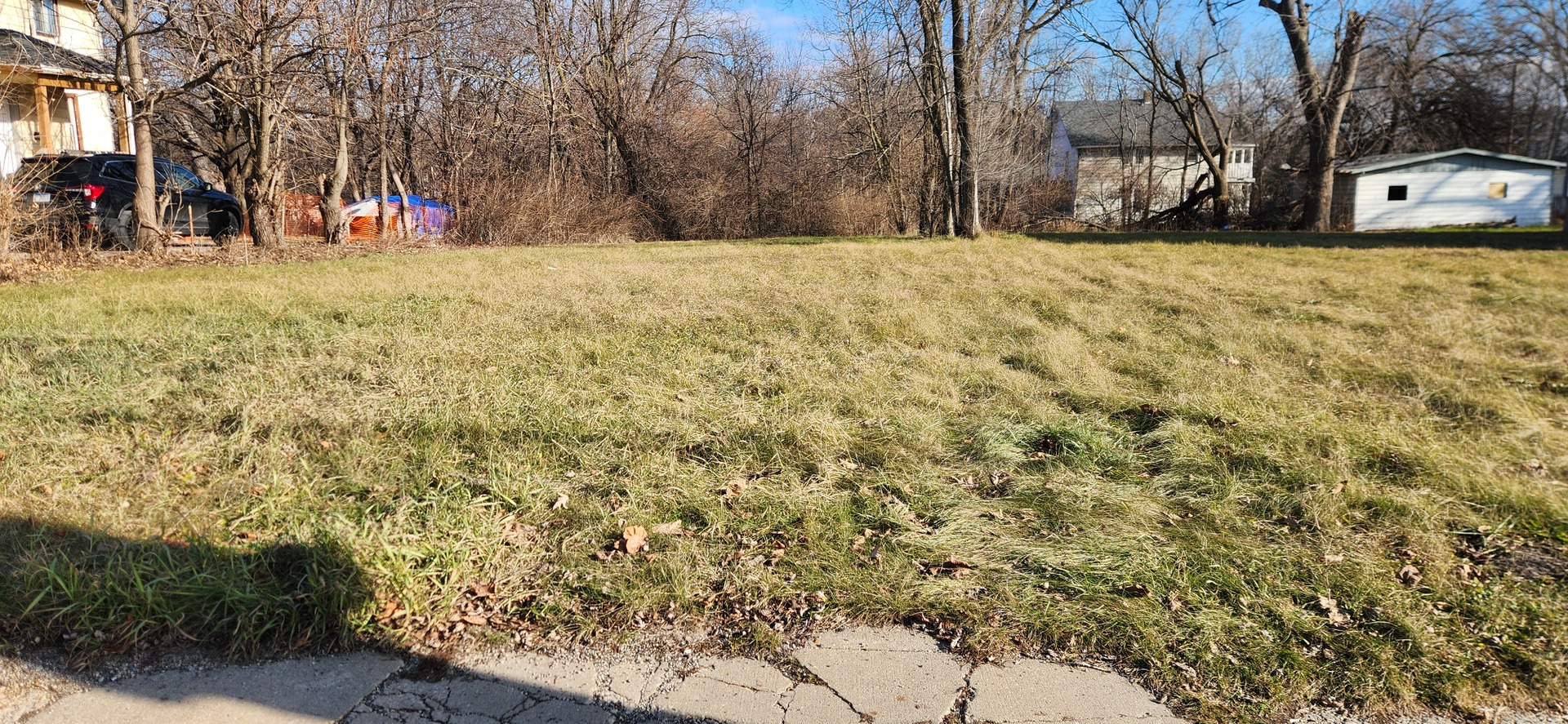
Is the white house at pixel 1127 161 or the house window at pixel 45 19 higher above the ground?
the house window at pixel 45 19

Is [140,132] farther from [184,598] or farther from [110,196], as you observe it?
[184,598]

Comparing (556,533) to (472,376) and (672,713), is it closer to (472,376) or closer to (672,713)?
(672,713)

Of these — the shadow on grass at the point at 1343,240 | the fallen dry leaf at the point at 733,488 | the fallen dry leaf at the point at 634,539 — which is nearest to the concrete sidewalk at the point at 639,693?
the fallen dry leaf at the point at 634,539

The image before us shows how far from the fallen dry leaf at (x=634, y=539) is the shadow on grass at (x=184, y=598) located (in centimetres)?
85

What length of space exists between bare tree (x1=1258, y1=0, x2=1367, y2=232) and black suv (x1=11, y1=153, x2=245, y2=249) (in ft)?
82.7

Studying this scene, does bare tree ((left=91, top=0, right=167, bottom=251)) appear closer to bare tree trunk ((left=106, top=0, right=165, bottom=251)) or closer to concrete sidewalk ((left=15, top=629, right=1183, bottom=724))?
bare tree trunk ((left=106, top=0, right=165, bottom=251))

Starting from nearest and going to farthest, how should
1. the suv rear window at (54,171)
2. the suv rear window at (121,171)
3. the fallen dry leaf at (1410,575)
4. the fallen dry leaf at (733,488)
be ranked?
1. the fallen dry leaf at (1410,575)
2. the fallen dry leaf at (733,488)
3. the suv rear window at (54,171)
4. the suv rear window at (121,171)

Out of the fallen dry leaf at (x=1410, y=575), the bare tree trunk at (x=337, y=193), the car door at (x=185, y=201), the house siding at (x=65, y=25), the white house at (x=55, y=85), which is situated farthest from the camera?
the house siding at (x=65, y=25)

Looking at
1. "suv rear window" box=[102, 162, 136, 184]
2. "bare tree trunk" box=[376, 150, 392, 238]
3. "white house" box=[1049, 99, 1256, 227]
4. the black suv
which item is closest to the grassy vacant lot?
the black suv

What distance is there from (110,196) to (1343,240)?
68.8 feet

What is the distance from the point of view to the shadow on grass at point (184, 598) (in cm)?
264

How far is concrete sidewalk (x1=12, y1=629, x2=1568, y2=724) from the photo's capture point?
7.61 feet

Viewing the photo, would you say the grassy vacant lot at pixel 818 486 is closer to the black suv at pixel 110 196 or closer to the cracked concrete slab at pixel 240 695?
the cracked concrete slab at pixel 240 695

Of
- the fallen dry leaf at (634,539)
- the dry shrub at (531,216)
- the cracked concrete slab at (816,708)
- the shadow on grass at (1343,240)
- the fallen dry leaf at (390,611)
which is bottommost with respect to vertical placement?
the cracked concrete slab at (816,708)
